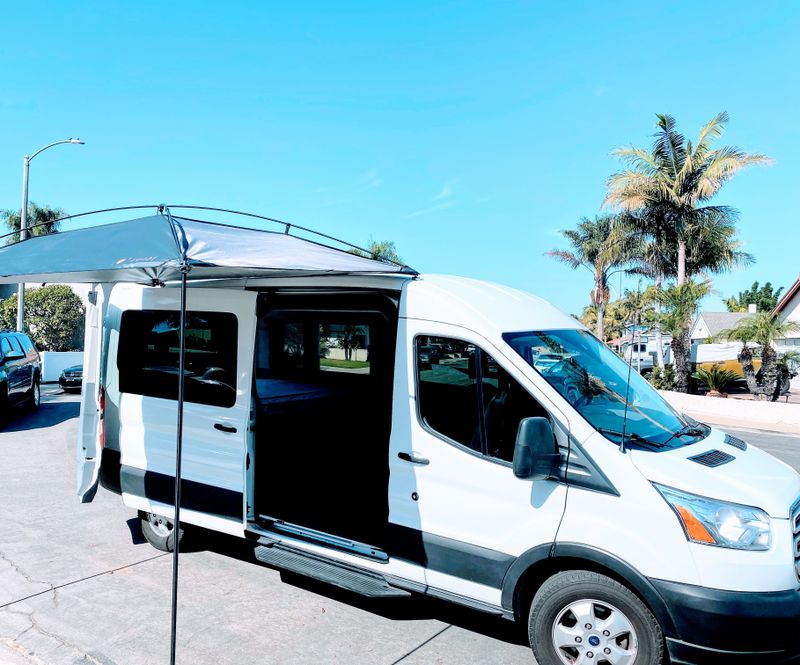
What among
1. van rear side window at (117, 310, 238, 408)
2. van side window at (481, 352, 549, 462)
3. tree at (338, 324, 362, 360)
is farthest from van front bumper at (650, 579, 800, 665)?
tree at (338, 324, 362, 360)

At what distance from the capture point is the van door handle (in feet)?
12.0

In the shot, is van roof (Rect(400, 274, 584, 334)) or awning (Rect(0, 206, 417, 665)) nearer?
awning (Rect(0, 206, 417, 665))

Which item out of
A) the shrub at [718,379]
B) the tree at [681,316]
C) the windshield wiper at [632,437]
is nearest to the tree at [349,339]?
the windshield wiper at [632,437]

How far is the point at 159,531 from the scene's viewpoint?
5.23 meters

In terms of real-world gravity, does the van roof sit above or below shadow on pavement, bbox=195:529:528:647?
above

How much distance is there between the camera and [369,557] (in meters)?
3.96

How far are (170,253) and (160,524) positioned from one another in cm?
295

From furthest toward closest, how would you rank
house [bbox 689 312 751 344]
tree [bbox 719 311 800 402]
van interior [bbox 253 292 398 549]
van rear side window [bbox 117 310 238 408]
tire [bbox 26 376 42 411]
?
house [bbox 689 312 751 344], tree [bbox 719 311 800 402], tire [bbox 26 376 42 411], van interior [bbox 253 292 398 549], van rear side window [bbox 117 310 238 408]

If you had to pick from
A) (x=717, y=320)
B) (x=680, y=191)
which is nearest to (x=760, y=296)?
(x=717, y=320)

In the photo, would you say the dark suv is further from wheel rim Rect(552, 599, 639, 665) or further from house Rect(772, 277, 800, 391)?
house Rect(772, 277, 800, 391)

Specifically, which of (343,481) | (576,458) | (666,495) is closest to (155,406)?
(343,481)

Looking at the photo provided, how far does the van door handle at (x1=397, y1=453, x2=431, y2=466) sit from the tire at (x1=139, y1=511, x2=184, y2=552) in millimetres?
2496

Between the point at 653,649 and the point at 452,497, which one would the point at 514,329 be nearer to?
the point at 452,497

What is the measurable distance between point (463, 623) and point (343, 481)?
1.89 meters
